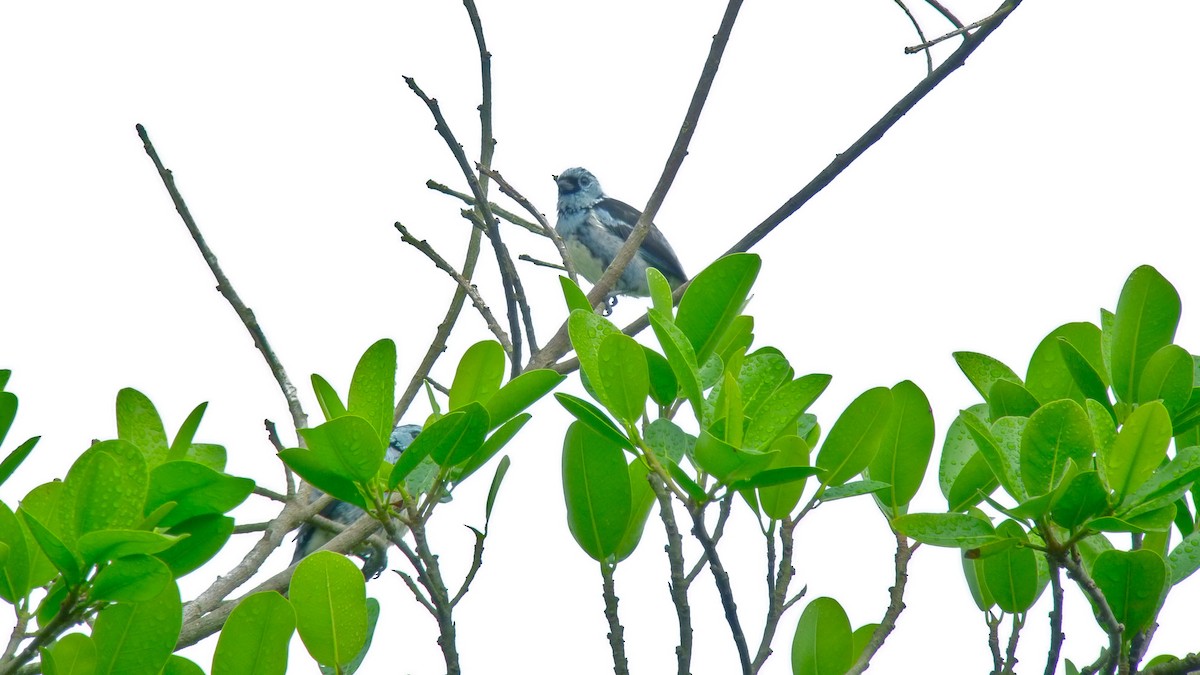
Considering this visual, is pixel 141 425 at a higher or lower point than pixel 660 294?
lower

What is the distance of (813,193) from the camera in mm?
2756

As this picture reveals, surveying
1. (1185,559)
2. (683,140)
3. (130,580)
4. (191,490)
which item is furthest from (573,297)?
(683,140)

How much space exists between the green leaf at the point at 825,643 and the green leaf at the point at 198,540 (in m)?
0.82

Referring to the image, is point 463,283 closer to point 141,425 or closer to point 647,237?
point 141,425

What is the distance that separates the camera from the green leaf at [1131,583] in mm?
1457

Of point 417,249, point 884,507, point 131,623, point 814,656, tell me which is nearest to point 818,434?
point 884,507

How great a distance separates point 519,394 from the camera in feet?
5.06

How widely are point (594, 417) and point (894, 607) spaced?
1.69ft

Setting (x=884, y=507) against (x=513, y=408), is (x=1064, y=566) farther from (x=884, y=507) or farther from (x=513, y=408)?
(x=513, y=408)

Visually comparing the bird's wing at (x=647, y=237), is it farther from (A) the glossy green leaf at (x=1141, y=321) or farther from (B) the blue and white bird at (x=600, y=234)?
(A) the glossy green leaf at (x=1141, y=321)

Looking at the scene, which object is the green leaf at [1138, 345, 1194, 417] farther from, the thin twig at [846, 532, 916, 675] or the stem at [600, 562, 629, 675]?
the stem at [600, 562, 629, 675]

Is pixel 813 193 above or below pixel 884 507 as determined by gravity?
above

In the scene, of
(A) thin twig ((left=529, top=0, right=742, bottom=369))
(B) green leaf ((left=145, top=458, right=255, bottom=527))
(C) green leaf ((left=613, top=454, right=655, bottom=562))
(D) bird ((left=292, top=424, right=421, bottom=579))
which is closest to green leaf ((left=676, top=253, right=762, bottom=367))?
(C) green leaf ((left=613, top=454, right=655, bottom=562))

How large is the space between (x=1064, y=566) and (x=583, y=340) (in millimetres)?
636
